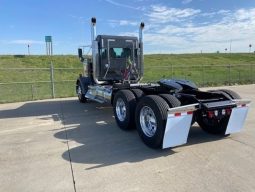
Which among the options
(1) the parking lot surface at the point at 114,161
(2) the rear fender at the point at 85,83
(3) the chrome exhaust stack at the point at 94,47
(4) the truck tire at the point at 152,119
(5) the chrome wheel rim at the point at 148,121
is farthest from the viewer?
(2) the rear fender at the point at 85,83

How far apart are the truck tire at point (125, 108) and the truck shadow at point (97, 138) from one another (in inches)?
7.5

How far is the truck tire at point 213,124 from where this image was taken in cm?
636

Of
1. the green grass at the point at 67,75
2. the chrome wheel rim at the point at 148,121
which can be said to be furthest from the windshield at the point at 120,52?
the green grass at the point at 67,75

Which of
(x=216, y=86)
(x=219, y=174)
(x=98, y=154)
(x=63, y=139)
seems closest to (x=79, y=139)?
A: (x=63, y=139)

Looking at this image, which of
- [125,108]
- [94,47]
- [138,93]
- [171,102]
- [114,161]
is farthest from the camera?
[94,47]

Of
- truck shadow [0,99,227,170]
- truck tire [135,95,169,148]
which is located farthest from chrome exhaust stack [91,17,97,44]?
truck tire [135,95,169,148]

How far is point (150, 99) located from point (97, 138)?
1.64 metres

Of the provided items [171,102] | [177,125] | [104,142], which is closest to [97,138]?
[104,142]

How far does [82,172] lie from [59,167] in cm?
49

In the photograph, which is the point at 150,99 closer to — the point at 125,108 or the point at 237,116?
the point at 125,108

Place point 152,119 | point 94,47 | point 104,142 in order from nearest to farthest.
Result: 1. point 152,119
2. point 104,142
3. point 94,47

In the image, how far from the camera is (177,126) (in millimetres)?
5398

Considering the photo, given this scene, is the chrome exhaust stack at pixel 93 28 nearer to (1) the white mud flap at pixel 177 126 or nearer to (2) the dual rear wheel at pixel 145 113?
(2) the dual rear wheel at pixel 145 113

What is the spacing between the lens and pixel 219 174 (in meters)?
4.53
